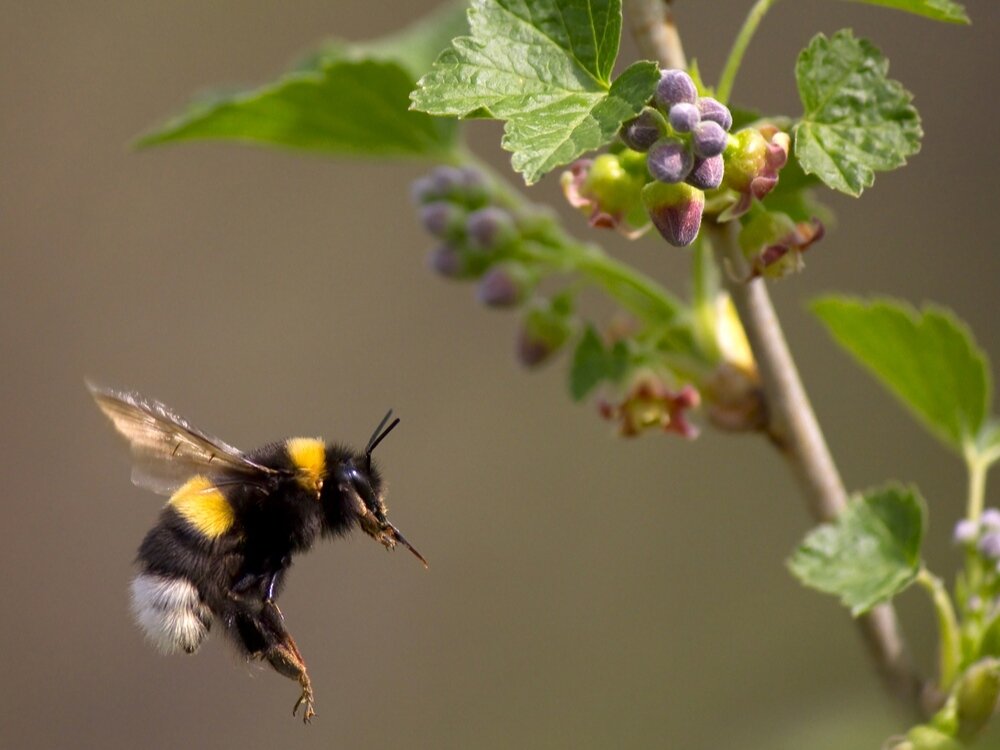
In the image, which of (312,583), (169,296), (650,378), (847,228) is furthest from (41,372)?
(650,378)

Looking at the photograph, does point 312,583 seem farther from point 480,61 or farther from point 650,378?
point 480,61

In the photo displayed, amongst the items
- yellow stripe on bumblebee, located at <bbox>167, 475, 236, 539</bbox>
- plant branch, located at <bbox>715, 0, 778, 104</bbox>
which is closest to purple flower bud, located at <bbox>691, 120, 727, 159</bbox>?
plant branch, located at <bbox>715, 0, 778, 104</bbox>

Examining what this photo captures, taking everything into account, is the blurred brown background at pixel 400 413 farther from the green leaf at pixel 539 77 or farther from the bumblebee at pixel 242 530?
the green leaf at pixel 539 77

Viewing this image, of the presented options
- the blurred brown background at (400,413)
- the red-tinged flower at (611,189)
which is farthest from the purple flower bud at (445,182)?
the blurred brown background at (400,413)

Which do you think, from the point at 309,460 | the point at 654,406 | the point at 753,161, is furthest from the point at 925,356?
the point at 309,460

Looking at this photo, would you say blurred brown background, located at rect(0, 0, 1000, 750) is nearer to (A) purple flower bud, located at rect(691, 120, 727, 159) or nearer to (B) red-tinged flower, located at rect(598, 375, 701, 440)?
(B) red-tinged flower, located at rect(598, 375, 701, 440)
